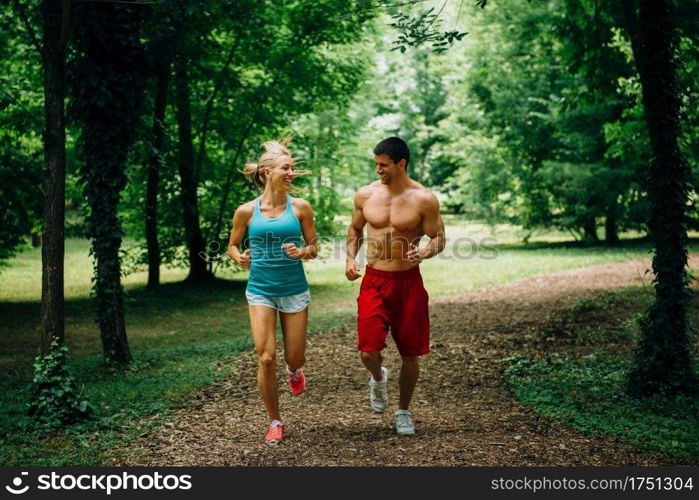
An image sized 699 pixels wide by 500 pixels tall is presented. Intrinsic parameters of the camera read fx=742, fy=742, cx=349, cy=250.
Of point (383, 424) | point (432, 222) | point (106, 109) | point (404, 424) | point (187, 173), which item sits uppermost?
point (106, 109)

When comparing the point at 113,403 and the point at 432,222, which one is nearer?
the point at 432,222

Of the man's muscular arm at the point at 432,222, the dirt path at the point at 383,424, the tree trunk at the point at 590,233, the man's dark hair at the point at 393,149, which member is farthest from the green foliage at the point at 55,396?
the tree trunk at the point at 590,233

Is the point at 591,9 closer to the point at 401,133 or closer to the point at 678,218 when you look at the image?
the point at 678,218

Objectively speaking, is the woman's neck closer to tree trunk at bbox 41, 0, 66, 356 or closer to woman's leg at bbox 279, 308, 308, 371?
woman's leg at bbox 279, 308, 308, 371

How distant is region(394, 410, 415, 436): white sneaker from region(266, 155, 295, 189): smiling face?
6.61 feet

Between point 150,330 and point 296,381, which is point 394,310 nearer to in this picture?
point 296,381

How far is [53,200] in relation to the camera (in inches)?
260

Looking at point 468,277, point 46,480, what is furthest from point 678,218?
point 468,277

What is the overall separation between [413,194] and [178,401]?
328 cm

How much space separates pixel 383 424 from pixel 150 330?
8.60 meters

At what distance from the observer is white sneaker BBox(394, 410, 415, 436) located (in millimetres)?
5824

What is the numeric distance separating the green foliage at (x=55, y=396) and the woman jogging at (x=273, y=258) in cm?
189

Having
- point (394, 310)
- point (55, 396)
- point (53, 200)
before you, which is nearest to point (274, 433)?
point (394, 310)

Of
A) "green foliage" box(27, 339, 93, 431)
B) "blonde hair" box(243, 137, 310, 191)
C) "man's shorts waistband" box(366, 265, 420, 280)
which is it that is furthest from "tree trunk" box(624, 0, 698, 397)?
"green foliage" box(27, 339, 93, 431)
